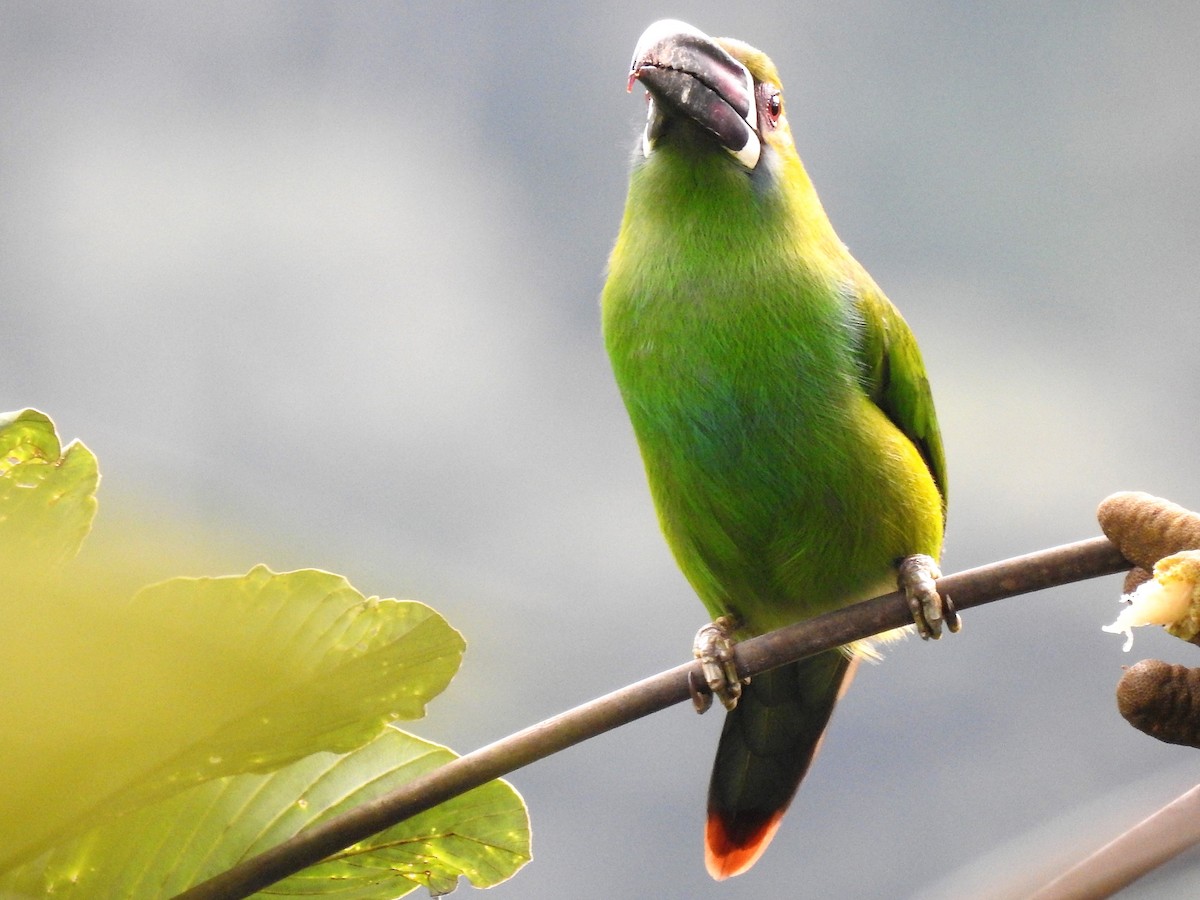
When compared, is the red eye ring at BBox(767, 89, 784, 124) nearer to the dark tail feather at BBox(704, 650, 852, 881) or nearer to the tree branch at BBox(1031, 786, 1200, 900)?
the dark tail feather at BBox(704, 650, 852, 881)

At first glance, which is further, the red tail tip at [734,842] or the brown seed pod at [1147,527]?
the red tail tip at [734,842]

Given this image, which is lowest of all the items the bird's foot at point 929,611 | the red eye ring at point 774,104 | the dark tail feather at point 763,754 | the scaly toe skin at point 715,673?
the dark tail feather at point 763,754

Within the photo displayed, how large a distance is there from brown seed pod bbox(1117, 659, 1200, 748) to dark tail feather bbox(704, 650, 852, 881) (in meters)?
0.80

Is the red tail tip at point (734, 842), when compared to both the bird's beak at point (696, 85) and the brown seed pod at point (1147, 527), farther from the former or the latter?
the brown seed pod at point (1147, 527)

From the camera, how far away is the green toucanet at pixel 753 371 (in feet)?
3.58

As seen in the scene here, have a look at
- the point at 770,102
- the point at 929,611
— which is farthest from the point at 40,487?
the point at 770,102

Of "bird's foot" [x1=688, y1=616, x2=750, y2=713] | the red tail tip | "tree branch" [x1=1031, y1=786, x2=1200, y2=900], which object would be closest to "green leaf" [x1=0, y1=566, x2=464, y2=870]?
"tree branch" [x1=1031, y1=786, x2=1200, y2=900]

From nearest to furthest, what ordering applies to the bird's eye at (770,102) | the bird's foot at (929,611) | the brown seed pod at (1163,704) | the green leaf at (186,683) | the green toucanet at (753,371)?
1. the green leaf at (186,683)
2. the brown seed pod at (1163,704)
3. the bird's foot at (929,611)
4. the green toucanet at (753,371)
5. the bird's eye at (770,102)

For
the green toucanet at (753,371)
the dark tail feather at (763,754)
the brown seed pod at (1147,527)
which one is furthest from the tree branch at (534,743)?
the dark tail feather at (763,754)

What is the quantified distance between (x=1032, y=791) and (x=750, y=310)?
6.82 metres

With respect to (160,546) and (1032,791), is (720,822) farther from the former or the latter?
(1032,791)

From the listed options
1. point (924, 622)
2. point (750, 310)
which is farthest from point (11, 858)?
point (750, 310)

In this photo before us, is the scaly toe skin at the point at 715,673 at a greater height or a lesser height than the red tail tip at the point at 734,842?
greater

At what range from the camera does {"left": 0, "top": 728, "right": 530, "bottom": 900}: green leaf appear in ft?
1.59
